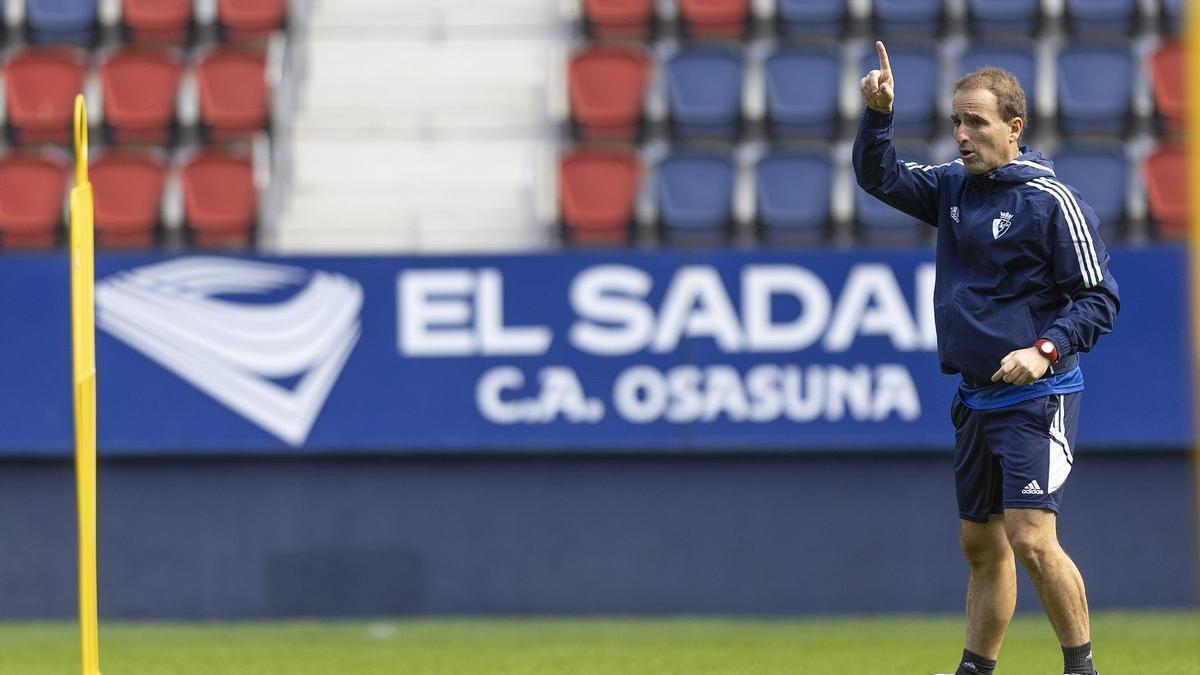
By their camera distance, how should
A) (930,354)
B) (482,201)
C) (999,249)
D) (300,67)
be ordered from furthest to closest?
(300,67), (482,201), (930,354), (999,249)

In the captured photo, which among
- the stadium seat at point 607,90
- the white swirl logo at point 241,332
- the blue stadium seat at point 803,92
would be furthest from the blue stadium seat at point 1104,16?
the white swirl logo at point 241,332

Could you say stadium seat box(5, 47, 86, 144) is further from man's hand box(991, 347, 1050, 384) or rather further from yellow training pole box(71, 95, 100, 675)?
man's hand box(991, 347, 1050, 384)

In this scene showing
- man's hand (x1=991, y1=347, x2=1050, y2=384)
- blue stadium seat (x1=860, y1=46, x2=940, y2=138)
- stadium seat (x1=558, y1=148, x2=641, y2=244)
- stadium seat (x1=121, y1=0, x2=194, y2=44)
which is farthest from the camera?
stadium seat (x1=121, y1=0, x2=194, y2=44)

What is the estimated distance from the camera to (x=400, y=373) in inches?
352

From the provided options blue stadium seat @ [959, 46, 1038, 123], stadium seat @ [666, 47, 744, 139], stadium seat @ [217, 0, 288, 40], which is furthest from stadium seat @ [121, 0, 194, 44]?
blue stadium seat @ [959, 46, 1038, 123]

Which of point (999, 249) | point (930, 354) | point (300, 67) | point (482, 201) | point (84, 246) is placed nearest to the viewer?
point (84, 246)

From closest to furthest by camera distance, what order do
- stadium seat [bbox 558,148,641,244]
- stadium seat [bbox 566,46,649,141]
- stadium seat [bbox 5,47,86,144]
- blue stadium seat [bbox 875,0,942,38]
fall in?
stadium seat [bbox 558,148,641,244], stadium seat [bbox 566,46,649,141], stadium seat [bbox 5,47,86,144], blue stadium seat [bbox 875,0,942,38]

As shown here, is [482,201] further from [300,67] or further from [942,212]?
[942,212]

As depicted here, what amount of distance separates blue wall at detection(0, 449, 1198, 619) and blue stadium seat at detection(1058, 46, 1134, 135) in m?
3.01

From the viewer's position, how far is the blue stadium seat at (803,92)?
37.2ft

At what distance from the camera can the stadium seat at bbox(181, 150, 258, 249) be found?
1081 centimetres

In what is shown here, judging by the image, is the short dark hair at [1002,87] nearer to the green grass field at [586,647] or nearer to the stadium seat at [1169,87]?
the green grass field at [586,647]

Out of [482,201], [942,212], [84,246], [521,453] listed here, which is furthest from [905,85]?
[84,246]

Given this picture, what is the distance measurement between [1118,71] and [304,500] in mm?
5657
